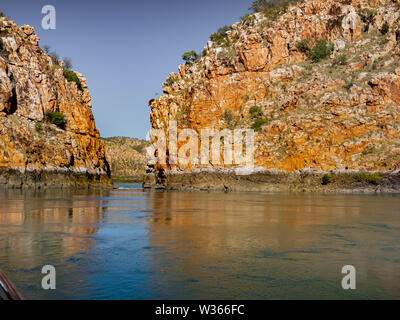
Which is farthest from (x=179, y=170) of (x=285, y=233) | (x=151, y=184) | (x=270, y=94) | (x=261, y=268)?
(x=261, y=268)

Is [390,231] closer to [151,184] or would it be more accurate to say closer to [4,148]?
[4,148]

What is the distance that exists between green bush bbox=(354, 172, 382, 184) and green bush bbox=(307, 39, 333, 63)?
25.3 meters

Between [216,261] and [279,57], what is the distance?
5979cm

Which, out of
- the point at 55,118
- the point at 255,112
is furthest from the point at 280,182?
the point at 55,118

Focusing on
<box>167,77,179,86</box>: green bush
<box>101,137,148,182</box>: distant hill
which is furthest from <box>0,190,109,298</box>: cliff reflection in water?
<box>101,137,148,182</box>: distant hill

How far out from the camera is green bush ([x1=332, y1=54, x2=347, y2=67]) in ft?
183

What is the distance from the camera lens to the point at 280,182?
161 feet

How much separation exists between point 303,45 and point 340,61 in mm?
8566

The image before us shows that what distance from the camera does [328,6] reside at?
205 ft
